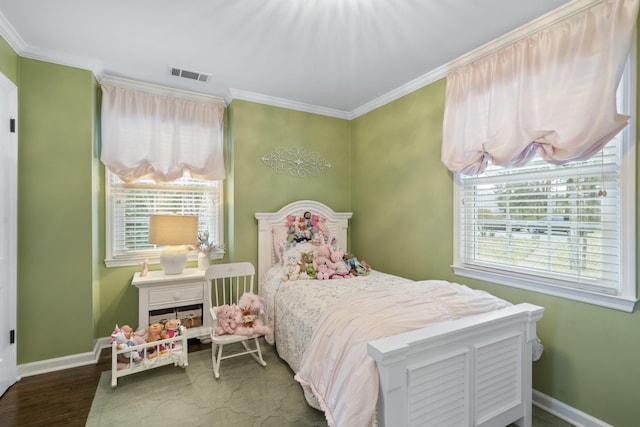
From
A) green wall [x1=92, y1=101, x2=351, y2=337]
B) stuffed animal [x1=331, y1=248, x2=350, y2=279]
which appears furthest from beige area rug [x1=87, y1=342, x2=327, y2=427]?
stuffed animal [x1=331, y1=248, x2=350, y2=279]

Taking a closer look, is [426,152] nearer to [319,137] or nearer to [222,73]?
[319,137]

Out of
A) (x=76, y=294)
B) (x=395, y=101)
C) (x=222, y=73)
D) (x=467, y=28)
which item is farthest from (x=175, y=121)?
(x=467, y=28)

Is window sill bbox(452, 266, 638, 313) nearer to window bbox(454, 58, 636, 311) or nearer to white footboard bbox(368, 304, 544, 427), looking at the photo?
window bbox(454, 58, 636, 311)

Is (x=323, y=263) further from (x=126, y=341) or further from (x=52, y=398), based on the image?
(x=52, y=398)

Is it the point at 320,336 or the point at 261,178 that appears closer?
the point at 320,336

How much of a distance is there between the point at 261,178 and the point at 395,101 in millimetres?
1715

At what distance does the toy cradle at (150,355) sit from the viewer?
2.23m

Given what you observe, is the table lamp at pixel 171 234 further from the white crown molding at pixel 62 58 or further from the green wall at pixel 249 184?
the white crown molding at pixel 62 58

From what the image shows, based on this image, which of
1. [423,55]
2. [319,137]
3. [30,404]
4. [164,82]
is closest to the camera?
A: [30,404]

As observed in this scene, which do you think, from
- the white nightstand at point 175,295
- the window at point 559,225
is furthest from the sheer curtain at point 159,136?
the window at point 559,225

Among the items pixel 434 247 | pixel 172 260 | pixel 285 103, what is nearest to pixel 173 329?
pixel 172 260

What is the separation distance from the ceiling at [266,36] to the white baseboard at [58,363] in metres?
2.51

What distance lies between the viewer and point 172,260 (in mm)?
2891

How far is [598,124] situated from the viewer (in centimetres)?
170
